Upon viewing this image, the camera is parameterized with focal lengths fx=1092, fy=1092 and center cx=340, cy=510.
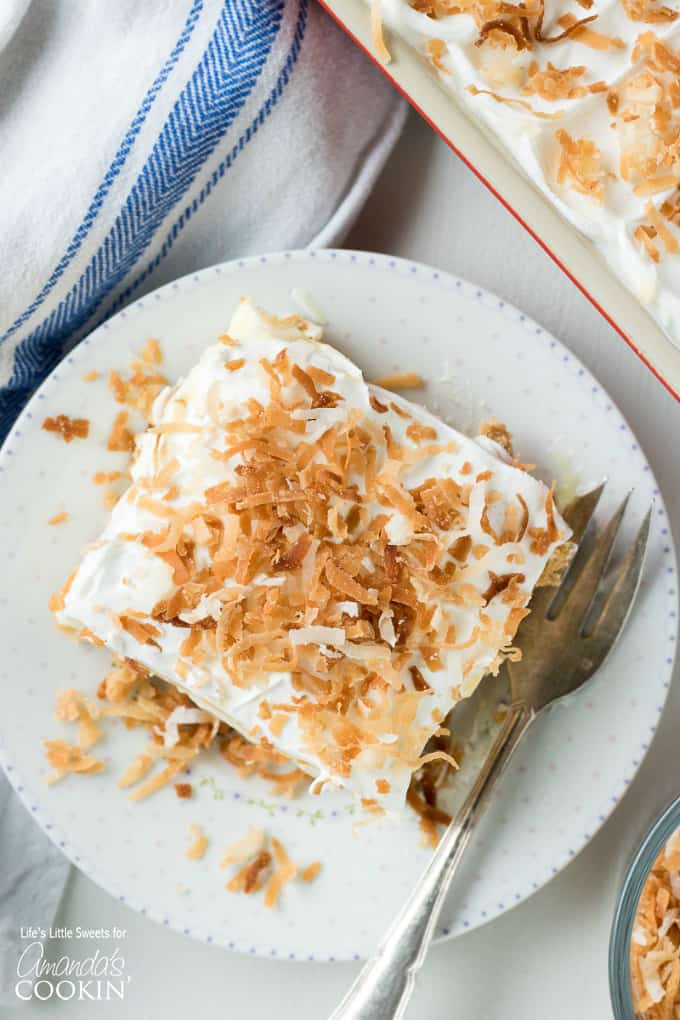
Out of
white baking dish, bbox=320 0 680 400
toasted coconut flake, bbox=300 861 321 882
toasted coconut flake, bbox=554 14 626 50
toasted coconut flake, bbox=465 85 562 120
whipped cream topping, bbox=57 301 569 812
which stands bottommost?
toasted coconut flake, bbox=300 861 321 882

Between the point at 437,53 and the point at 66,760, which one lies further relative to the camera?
the point at 66,760

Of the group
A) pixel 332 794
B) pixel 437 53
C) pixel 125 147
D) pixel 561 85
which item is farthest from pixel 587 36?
pixel 332 794

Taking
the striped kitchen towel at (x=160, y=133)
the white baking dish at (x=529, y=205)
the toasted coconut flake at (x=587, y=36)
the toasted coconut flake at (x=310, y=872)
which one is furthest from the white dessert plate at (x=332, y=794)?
the toasted coconut flake at (x=587, y=36)

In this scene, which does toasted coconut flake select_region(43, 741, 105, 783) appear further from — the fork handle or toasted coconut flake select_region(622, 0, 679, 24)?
toasted coconut flake select_region(622, 0, 679, 24)

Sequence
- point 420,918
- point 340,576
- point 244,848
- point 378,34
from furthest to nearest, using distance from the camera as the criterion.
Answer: point 244,848, point 420,918, point 340,576, point 378,34

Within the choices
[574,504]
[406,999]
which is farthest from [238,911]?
[574,504]

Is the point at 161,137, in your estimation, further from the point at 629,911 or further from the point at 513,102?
the point at 629,911

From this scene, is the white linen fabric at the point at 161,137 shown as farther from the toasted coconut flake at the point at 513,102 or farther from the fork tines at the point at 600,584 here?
the fork tines at the point at 600,584

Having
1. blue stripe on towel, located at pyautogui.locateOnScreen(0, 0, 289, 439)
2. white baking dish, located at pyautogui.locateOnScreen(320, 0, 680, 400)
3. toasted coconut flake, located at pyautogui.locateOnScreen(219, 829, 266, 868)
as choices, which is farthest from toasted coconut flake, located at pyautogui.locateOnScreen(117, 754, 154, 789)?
white baking dish, located at pyautogui.locateOnScreen(320, 0, 680, 400)
